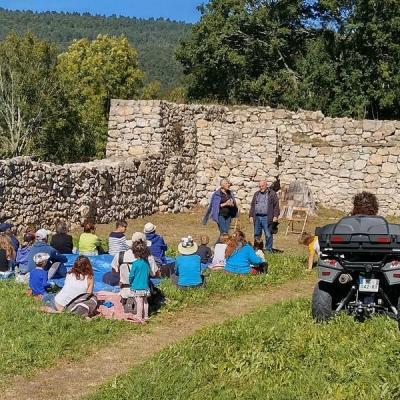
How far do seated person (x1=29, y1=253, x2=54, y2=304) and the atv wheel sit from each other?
146 inches

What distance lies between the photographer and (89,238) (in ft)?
40.2

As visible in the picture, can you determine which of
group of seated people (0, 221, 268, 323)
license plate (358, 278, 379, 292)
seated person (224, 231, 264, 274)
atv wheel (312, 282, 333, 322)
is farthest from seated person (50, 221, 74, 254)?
license plate (358, 278, 379, 292)

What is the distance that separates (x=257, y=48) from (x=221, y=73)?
204 centimetres

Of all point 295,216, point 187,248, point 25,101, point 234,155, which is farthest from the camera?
point 25,101

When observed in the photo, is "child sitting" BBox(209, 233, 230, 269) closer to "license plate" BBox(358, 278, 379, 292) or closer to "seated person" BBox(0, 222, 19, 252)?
"seated person" BBox(0, 222, 19, 252)

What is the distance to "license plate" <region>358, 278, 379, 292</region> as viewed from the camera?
23.1 ft

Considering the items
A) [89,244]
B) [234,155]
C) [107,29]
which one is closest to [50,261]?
[89,244]

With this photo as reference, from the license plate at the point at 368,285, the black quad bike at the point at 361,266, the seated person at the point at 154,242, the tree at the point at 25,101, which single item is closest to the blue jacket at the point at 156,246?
the seated person at the point at 154,242

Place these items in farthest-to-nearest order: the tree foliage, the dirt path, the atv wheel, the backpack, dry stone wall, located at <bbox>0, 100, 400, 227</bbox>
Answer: the tree foliage < dry stone wall, located at <bbox>0, 100, 400, 227</bbox> < the backpack < the atv wheel < the dirt path

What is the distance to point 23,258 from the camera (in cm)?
1094

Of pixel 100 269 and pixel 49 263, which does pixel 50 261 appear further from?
pixel 100 269

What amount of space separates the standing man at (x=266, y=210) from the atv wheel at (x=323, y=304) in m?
6.67

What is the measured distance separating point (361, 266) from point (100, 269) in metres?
5.54

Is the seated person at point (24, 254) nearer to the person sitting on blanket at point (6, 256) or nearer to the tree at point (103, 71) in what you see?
the person sitting on blanket at point (6, 256)
